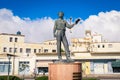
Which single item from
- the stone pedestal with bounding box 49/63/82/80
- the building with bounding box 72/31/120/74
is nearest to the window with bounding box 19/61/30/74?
the building with bounding box 72/31/120/74

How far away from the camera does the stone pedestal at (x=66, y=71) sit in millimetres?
17156

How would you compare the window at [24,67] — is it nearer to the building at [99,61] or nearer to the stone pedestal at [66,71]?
the building at [99,61]

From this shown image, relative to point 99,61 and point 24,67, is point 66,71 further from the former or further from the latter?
point 24,67

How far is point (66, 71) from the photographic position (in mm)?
17188

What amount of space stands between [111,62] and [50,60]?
12740mm

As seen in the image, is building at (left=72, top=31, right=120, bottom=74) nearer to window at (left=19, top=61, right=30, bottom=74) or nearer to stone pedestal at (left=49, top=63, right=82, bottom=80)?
window at (left=19, top=61, right=30, bottom=74)

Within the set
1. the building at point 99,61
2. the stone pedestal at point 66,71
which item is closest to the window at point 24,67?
the building at point 99,61

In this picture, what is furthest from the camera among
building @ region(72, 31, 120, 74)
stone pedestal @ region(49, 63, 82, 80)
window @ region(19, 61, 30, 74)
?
window @ region(19, 61, 30, 74)

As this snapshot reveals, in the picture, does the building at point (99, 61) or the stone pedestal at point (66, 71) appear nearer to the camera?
the stone pedestal at point (66, 71)

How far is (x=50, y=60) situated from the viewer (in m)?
63.3

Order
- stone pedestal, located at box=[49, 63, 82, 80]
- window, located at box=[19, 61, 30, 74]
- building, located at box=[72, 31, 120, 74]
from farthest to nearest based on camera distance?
1. window, located at box=[19, 61, 30, 74]
2. building, located at box=[72, 31, 120, 74]
3. stone pedestal, located at box=[49, 63, 82, 80]

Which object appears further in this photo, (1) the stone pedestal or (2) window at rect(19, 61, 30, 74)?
(2) window at rect(19, 61, 30, 74)

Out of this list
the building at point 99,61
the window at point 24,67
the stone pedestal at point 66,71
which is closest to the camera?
the stone pedestal at point 66,71

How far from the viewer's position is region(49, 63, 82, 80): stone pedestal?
1716cm
